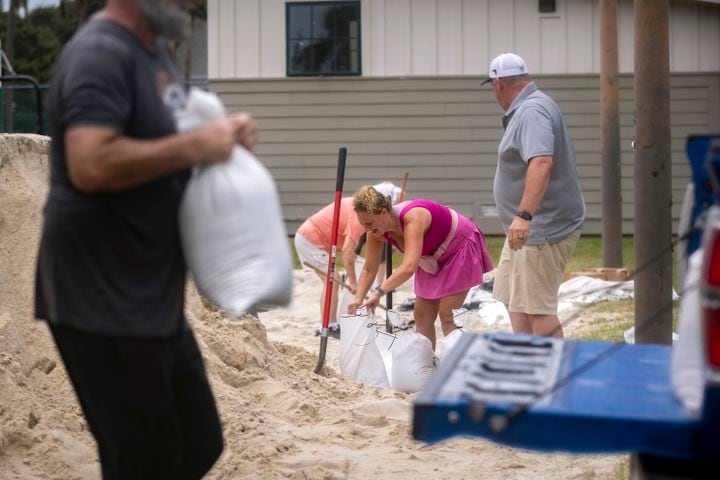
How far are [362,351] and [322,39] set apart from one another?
11194 millimetres

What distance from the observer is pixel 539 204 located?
20.7 feet

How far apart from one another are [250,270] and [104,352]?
415 millimetres

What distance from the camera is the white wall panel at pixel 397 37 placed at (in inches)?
700

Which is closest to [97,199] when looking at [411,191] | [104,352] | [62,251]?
[62,251]

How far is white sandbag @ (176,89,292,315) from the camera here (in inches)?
116

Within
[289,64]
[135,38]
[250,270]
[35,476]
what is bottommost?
[35,476]

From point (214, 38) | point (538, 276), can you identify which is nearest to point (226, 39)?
point (214, 38)

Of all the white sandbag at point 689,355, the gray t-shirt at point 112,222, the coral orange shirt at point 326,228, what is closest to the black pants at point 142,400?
the gray t-shirt at point 112,222

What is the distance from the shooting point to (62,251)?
9.57 ft

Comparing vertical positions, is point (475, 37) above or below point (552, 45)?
above

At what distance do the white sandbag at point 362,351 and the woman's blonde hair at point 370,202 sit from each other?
82 cm

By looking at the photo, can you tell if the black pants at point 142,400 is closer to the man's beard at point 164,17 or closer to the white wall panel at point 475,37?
the man's beard at point 164,17

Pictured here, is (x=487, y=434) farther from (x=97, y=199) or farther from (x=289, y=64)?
(x=289, y=64)

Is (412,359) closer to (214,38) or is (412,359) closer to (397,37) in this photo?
(397,37)
